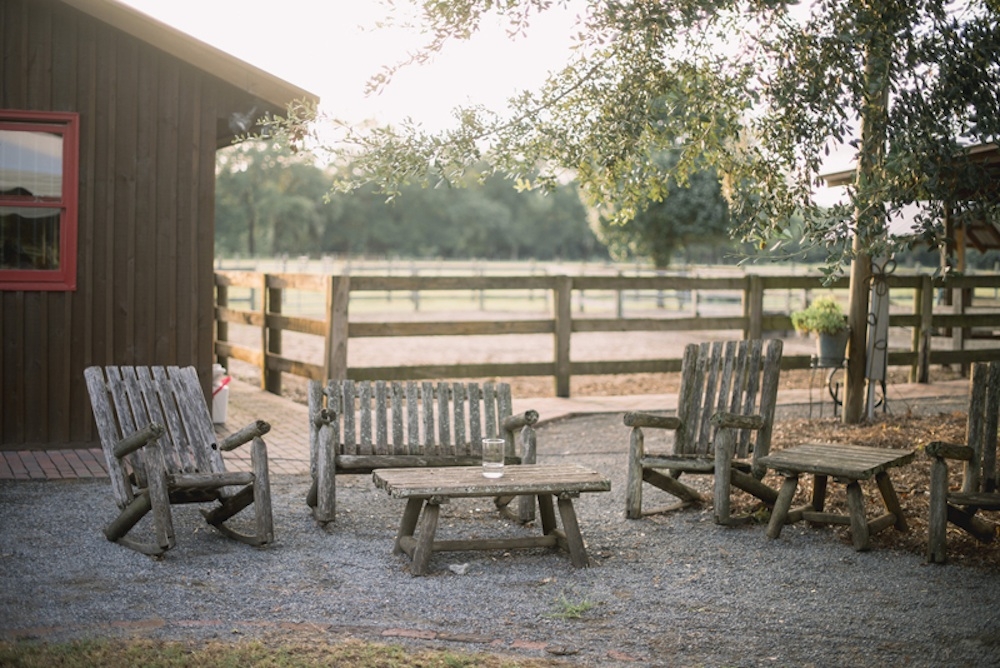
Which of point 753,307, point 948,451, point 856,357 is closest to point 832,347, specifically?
point 856,357

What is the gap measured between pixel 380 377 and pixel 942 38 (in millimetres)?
6418

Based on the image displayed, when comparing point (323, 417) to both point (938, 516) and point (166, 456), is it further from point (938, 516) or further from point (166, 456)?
point (938, 516)

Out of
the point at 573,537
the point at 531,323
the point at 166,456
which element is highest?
the point at 531,323

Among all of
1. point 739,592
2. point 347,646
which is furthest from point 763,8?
point 347,646

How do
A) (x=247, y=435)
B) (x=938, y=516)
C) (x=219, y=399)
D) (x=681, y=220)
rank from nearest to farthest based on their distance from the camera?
(x=938, y=516), (x=247, y=435), (x=219, y=399), (x=681, y=220)

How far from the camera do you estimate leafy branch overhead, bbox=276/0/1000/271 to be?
5.88m

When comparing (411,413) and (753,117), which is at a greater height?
(753,117)

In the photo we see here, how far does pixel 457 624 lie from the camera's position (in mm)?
4688

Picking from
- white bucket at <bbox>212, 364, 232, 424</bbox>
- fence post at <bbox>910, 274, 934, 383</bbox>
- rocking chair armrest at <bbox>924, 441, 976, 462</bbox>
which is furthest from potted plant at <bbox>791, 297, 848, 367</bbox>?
white bucket at <bbox>212, 364, 232, 424</bbox>

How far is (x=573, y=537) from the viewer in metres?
5.73

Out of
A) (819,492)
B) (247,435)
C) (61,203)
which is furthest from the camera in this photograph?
(61,203)

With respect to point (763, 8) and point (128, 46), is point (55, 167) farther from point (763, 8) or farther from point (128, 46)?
point (763, 8)

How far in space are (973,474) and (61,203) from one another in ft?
21.8

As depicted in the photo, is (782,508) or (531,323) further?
(531,323)
